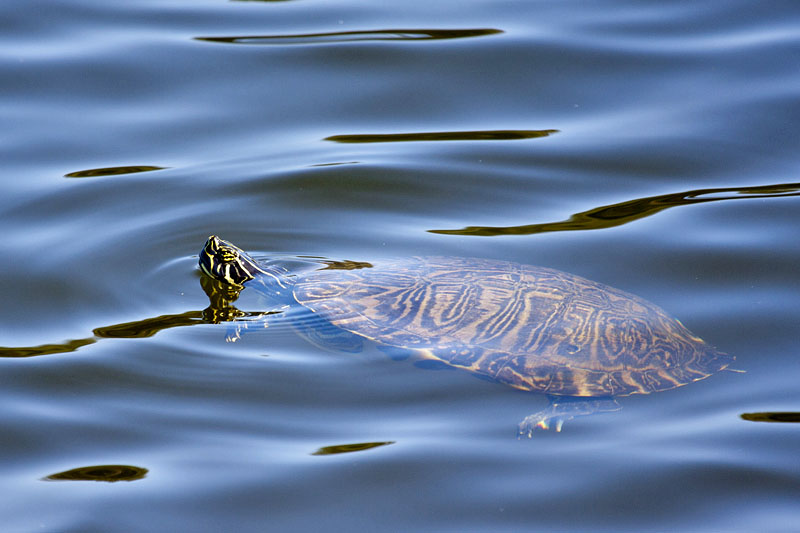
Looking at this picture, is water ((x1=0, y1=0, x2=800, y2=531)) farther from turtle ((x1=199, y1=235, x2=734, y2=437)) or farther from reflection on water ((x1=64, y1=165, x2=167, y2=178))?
turtle ((x1=199, y1=235, x2=734, y2=437))

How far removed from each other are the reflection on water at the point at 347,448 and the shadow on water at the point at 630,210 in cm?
205

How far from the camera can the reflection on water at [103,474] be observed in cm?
365

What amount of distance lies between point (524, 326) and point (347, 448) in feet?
3.62

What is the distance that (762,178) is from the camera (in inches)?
240

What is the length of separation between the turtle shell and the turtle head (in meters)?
0.44

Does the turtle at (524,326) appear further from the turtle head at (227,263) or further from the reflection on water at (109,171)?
the reflection on water at (109,171)

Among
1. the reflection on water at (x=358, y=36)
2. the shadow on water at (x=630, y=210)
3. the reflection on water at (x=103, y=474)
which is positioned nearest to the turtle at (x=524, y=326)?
the shadow on water at (x=630, y=210)

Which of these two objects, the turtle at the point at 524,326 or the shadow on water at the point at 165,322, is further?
the shadow on water at the point at 165,322

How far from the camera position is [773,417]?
12.8 ft

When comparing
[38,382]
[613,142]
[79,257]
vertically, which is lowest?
[38,382]

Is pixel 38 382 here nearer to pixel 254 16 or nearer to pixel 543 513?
pixel 543 513

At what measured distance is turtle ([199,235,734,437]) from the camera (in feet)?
13.1

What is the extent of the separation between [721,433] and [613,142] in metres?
3.29

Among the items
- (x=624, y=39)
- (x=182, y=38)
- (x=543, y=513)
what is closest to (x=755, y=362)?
(x=543, y=513)
